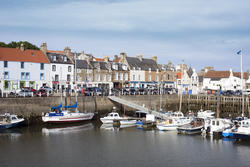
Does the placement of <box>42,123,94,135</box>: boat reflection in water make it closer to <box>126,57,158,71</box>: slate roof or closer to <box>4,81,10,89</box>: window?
A: <box>4,81,10,89</box>: window

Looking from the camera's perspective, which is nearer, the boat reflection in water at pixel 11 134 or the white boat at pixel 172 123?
the boat reflection in water at pixel 11 134

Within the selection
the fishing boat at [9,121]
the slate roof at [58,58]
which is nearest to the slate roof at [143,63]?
the slate roof at [58,58]

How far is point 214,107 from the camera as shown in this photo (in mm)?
50156

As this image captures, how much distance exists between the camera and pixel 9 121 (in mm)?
32562

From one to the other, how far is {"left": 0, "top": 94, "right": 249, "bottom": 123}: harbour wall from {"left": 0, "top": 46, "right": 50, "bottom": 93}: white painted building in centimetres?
868

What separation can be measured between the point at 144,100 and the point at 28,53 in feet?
68.3

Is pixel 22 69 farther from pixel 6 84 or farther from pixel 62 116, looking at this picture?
pixel 62 116

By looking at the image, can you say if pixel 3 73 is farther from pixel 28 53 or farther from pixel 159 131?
pixel 159 131

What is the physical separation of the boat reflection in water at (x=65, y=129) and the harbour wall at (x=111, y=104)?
3565mm

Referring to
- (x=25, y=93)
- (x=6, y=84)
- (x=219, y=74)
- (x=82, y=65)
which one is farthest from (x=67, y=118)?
(x=219, y=74)

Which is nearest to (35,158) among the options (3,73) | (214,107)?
(3,73)

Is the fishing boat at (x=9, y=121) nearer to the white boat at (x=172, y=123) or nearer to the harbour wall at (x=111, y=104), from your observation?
the harbour wall at (x=111, y=104)

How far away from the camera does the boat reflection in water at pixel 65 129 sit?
32384 millimetres

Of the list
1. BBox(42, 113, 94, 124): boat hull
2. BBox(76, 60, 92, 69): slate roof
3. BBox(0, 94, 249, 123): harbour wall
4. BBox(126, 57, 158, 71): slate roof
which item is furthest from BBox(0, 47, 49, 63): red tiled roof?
BBox(126, 57, 158, 71): slate roof
